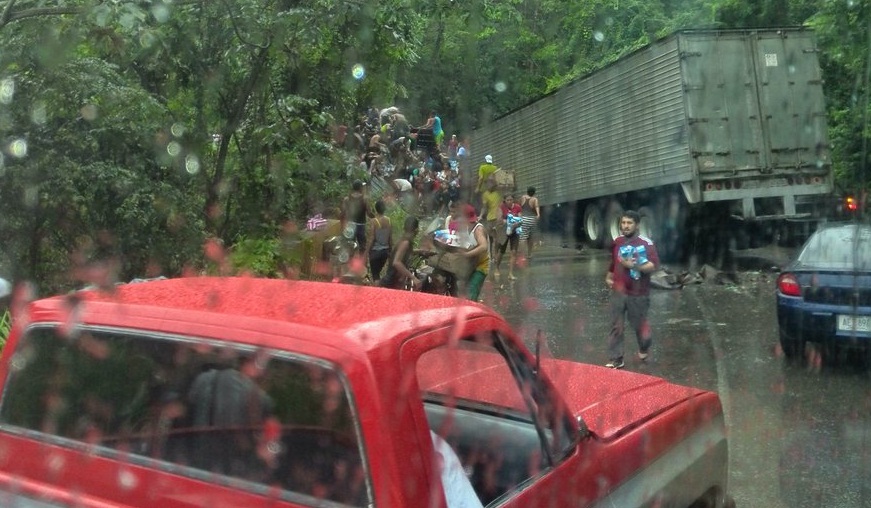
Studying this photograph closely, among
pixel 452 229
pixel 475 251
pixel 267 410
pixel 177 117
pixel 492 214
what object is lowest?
pixel 267 410

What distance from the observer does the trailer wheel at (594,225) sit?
2142cm

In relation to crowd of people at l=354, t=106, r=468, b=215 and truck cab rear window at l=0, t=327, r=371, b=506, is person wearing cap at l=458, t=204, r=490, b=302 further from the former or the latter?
crowd of people at l=354, t=106, r=468, b=215

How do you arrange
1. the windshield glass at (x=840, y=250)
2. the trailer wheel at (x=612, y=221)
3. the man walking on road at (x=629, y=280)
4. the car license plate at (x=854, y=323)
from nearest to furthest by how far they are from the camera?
the car license plate at (x=854, y=323) → the windshield glass at (x=840, y=250) → the man walking on road at (x=629, y=280) → the trailer wheel at (x=612, y=221)

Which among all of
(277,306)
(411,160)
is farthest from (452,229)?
(411,160)

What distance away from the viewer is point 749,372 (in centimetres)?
863

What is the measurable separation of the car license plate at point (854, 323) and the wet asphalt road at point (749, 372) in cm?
44

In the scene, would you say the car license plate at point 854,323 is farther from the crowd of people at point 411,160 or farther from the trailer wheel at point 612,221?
the trailer wheel at point 612,221

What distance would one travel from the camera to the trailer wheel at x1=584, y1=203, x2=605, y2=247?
21422mm

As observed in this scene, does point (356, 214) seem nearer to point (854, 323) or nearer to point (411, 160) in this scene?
point (854, 323)

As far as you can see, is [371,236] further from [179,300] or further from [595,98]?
[595,98]

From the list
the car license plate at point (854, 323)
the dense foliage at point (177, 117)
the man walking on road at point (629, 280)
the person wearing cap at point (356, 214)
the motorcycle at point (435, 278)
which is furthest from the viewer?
the person wearing cap at point (356, 214)

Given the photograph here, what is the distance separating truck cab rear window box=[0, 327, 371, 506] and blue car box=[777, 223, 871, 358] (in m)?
6.91

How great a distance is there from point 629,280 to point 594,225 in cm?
1354

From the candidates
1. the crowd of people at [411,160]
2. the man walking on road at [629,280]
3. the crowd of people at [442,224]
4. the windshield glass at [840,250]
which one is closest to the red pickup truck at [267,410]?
the man walking on road at [629,280]
